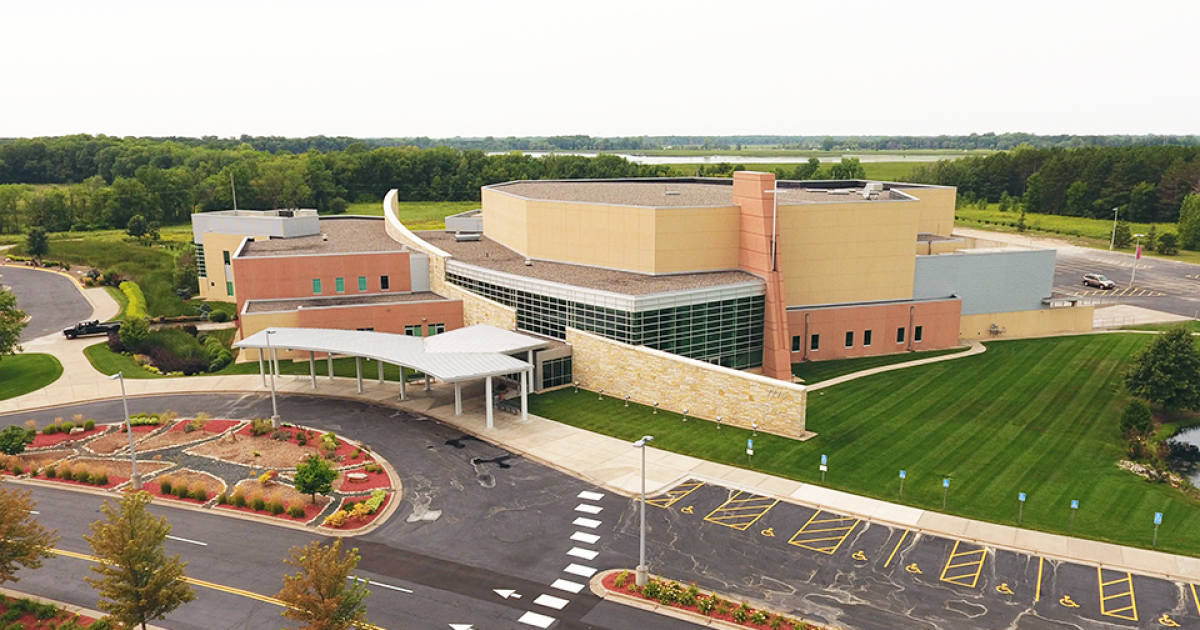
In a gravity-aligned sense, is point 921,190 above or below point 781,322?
above

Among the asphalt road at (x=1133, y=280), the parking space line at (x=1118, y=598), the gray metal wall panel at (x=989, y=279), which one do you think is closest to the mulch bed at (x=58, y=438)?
the parking space line at (x=1118, y=598)

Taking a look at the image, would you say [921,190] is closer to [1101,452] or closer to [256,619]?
[1101,452]

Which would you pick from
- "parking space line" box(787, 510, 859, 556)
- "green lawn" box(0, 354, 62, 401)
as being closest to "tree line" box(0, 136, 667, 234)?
"green lawn" box(0, 354, 62, 401)

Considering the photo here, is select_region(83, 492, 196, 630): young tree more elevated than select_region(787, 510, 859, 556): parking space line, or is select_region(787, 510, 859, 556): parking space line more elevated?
select_region(83, 492, 196, 630): young tree

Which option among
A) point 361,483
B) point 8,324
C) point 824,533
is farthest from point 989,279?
point 8,324

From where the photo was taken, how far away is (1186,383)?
1796 inches

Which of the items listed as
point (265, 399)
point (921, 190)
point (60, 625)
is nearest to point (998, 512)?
point (60, 625)

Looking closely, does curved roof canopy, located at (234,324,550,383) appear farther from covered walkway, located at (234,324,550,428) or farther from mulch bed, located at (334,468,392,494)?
mulch bed, located at (334,468,392,494)

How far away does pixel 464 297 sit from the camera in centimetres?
6112

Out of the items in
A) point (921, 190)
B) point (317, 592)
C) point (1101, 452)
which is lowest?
point (1101, 452)

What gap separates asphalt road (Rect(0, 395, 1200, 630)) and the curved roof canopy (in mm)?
7182

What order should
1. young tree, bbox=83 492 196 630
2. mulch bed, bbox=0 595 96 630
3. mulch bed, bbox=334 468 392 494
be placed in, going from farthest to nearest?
mulch bed, bbox=334 468 392 494 → mulch bed, bbox=0 595 96 630 → young tree, bbox=83 492 196 630

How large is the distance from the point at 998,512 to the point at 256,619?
1216 inches

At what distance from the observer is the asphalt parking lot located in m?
26.4
